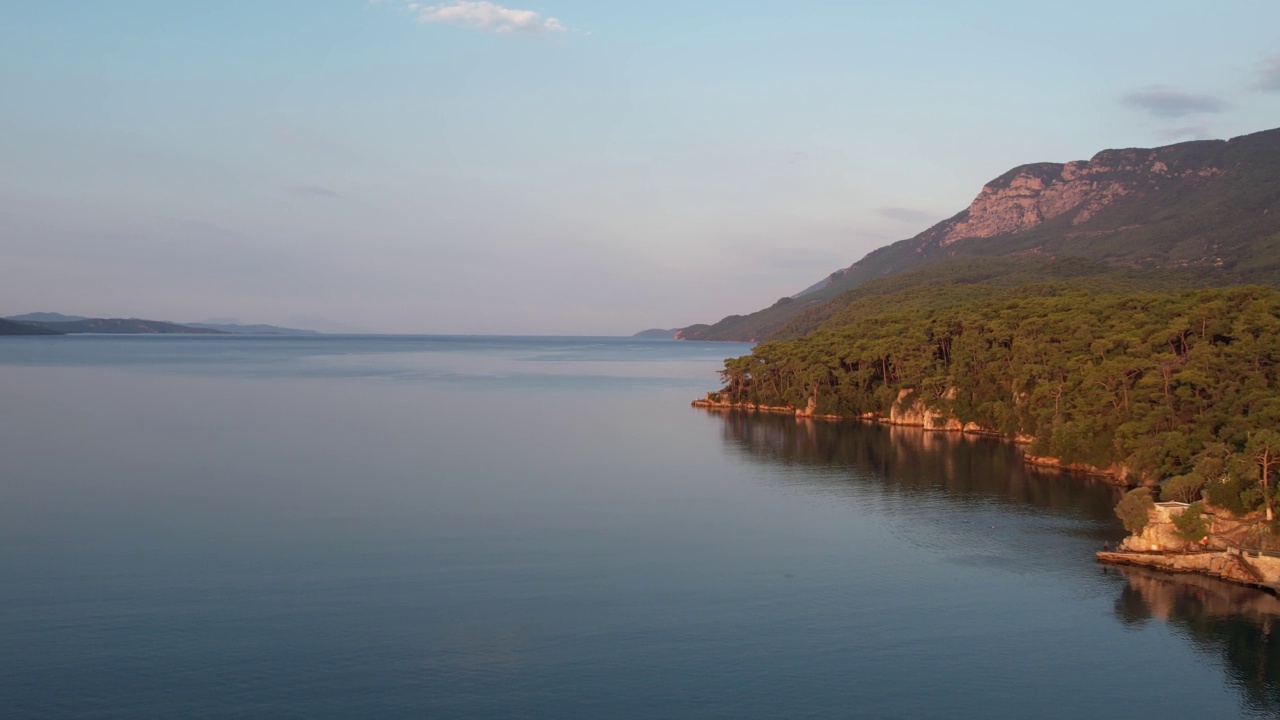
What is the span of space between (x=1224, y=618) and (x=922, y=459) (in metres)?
29.0

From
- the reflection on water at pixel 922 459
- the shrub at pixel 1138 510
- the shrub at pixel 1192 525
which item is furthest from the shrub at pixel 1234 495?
the reflection on water at pixel 922 459

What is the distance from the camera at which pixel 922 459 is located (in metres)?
58.4

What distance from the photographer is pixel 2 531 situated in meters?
37.0

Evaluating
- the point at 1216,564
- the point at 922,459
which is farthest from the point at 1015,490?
the point at 1216,564

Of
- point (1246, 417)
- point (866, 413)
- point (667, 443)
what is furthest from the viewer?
point (866, 413)

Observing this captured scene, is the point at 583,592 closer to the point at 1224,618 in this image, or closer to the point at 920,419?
the point at 1224,618

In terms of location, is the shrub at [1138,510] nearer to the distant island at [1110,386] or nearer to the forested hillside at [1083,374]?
the distant island at [1110,386]

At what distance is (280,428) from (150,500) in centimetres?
2584

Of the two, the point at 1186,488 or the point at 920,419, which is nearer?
the point at 1186,488

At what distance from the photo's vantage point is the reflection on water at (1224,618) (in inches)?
1009

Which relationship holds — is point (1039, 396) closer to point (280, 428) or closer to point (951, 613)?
point (951, 613)

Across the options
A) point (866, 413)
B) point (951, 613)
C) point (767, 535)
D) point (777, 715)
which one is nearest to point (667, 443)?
point (866, 413)

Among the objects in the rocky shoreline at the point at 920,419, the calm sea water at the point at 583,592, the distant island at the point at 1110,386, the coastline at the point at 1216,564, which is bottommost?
the calm sea water at the point at 583,592

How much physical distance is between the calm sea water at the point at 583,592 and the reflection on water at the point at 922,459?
39 centimetres
